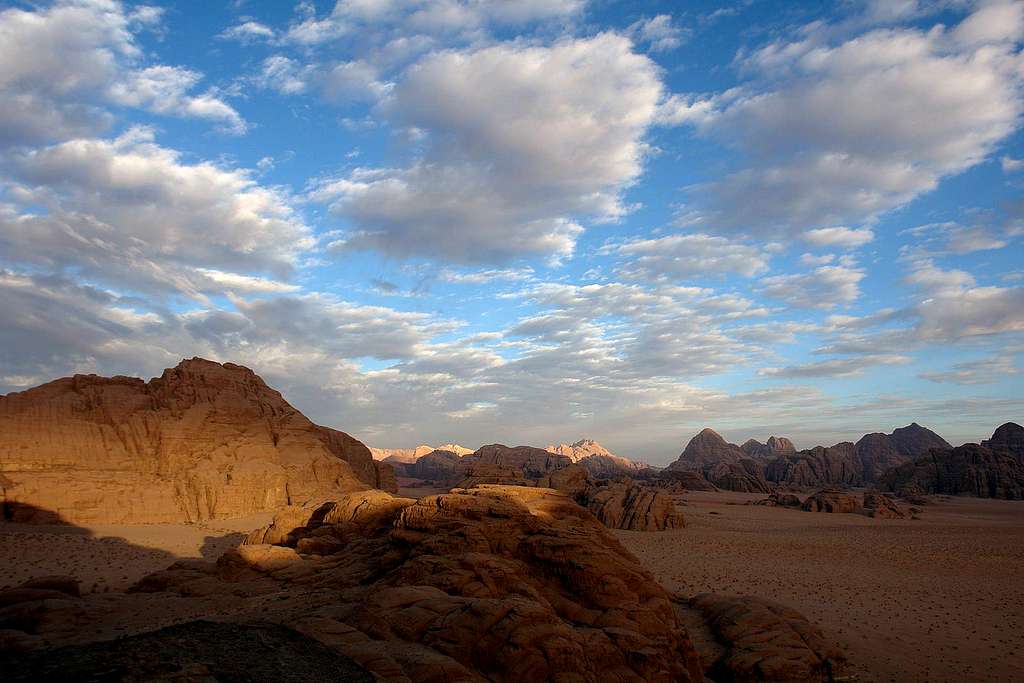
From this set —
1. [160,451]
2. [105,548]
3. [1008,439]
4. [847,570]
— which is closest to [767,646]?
[847,570]

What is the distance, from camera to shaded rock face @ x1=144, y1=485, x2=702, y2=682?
9.27m

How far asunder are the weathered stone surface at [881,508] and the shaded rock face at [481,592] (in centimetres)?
4663

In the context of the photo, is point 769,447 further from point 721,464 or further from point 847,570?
point 847,570

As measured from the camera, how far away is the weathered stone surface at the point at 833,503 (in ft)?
177

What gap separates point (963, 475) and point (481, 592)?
93658 mm

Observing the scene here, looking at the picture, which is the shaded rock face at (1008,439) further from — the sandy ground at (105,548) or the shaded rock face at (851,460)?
the sandy ground at (105,548)

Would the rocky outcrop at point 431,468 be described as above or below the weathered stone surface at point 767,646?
above

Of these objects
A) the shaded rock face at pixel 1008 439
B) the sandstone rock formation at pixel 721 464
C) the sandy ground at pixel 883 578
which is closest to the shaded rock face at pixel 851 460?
the sandstone rock formation at pixel 721 464

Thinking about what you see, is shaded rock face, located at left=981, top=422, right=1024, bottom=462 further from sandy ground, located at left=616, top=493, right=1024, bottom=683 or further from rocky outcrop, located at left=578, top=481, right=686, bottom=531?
rocky outcrop, located at left=578, top=481, right=686, bottom=531

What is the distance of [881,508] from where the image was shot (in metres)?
51.5

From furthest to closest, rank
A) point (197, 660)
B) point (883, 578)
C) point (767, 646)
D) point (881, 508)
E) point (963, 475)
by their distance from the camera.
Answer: point (963, 475) < point (881, 508) < point (883, 578) < point (767, 646) < point (197, 660)

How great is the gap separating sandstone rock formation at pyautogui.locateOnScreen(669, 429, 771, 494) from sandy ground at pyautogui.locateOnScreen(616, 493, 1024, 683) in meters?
37.5

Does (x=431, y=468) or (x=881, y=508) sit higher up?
(x=431, y=468)

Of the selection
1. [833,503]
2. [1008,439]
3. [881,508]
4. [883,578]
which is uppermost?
[1008,439]
